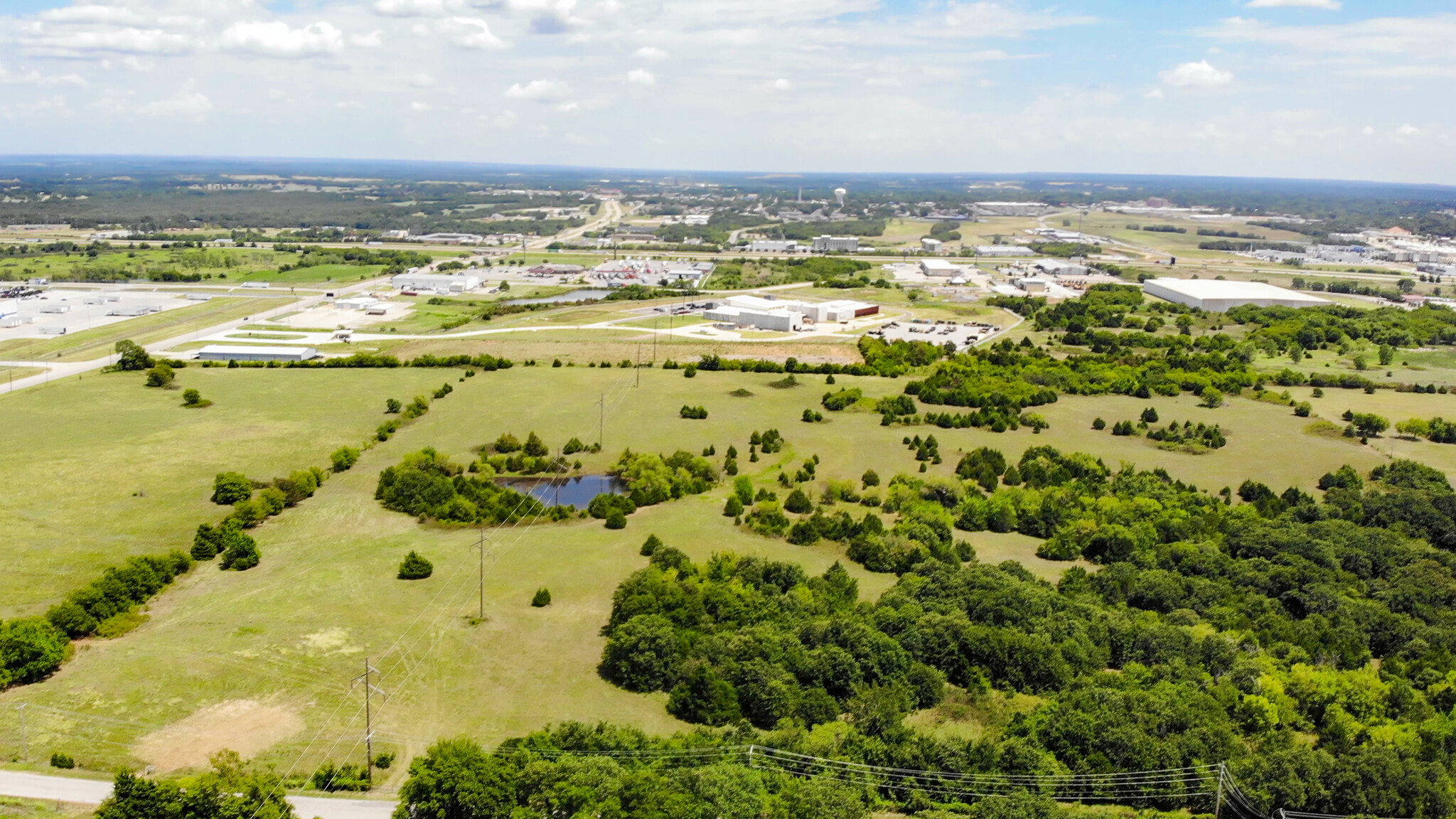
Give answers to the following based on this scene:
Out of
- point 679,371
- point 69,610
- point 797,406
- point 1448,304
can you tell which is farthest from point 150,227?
point 1448,304

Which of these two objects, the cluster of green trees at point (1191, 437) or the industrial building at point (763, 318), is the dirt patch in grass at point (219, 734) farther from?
the industrial building at point (763, 318)

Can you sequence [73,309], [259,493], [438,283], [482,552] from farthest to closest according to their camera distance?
[438,283] → [73,309] → [259,493] → [482,552]

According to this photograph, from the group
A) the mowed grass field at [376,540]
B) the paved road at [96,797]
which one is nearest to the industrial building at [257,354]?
the mowed grass field at [376,540]

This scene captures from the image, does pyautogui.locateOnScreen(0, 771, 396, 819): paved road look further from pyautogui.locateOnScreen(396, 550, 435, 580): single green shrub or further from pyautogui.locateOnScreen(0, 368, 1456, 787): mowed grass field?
pyautogui.locateOnScreen(396, 550, 435, 580): single green shrub

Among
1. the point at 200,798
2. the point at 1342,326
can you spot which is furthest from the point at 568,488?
the point at 1342,326

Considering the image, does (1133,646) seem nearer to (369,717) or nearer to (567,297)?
(369,717)

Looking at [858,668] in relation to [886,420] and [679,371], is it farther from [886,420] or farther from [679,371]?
[679,371]
